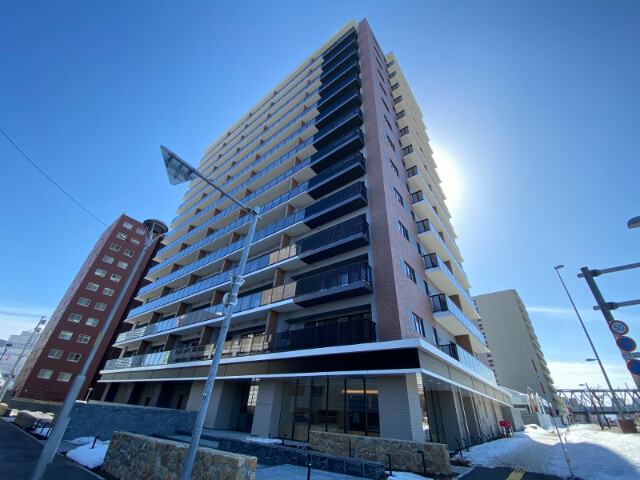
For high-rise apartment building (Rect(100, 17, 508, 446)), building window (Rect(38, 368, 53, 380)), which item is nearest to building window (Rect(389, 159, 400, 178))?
high-rise apartment building (Rect(100, 17, 508, 446))

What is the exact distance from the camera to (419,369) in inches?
475

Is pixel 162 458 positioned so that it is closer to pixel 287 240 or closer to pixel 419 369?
pixel 419 369

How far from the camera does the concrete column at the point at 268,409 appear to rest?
1581 centimetres

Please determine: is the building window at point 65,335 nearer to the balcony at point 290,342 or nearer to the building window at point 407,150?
the balcony at point 290,342

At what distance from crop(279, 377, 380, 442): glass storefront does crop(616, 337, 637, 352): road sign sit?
941 centimetres

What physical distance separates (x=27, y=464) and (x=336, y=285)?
46.4 ft

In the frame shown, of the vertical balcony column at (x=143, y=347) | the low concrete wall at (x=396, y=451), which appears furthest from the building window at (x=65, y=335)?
the low concrete wall at (x=396, y=451)

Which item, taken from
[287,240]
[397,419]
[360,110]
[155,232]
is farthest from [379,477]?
[360,110]

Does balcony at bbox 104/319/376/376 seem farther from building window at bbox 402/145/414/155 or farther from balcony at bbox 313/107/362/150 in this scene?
building window at bbox 402/145/414/155

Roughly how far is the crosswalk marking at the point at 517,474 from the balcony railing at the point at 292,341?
22.2 ft

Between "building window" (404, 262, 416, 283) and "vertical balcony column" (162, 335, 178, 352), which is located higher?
"building window" (404, 262, 416, 283)

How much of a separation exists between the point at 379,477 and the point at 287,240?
1688 cm

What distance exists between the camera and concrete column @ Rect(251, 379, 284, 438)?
1581 cm

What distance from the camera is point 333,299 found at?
17203 mm
